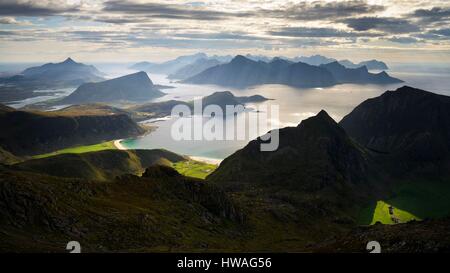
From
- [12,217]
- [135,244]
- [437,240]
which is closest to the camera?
[437,240]

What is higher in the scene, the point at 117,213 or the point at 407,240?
the point at 407,240

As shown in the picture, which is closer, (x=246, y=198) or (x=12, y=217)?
(x=12, y=217)

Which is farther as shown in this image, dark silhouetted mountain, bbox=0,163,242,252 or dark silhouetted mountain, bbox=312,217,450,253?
dark silhouetted mountain, bbox=0,163,242,252

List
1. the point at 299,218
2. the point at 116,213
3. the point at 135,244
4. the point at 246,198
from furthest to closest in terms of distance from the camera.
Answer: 1. the point at 246,198
2. the point at 299,218
3. the point at 116,213
4. the point at 135,244

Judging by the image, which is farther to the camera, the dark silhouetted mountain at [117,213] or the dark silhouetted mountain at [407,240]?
the dark silhouetted mountain at [117,213]

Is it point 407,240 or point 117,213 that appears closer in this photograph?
point 407,240
